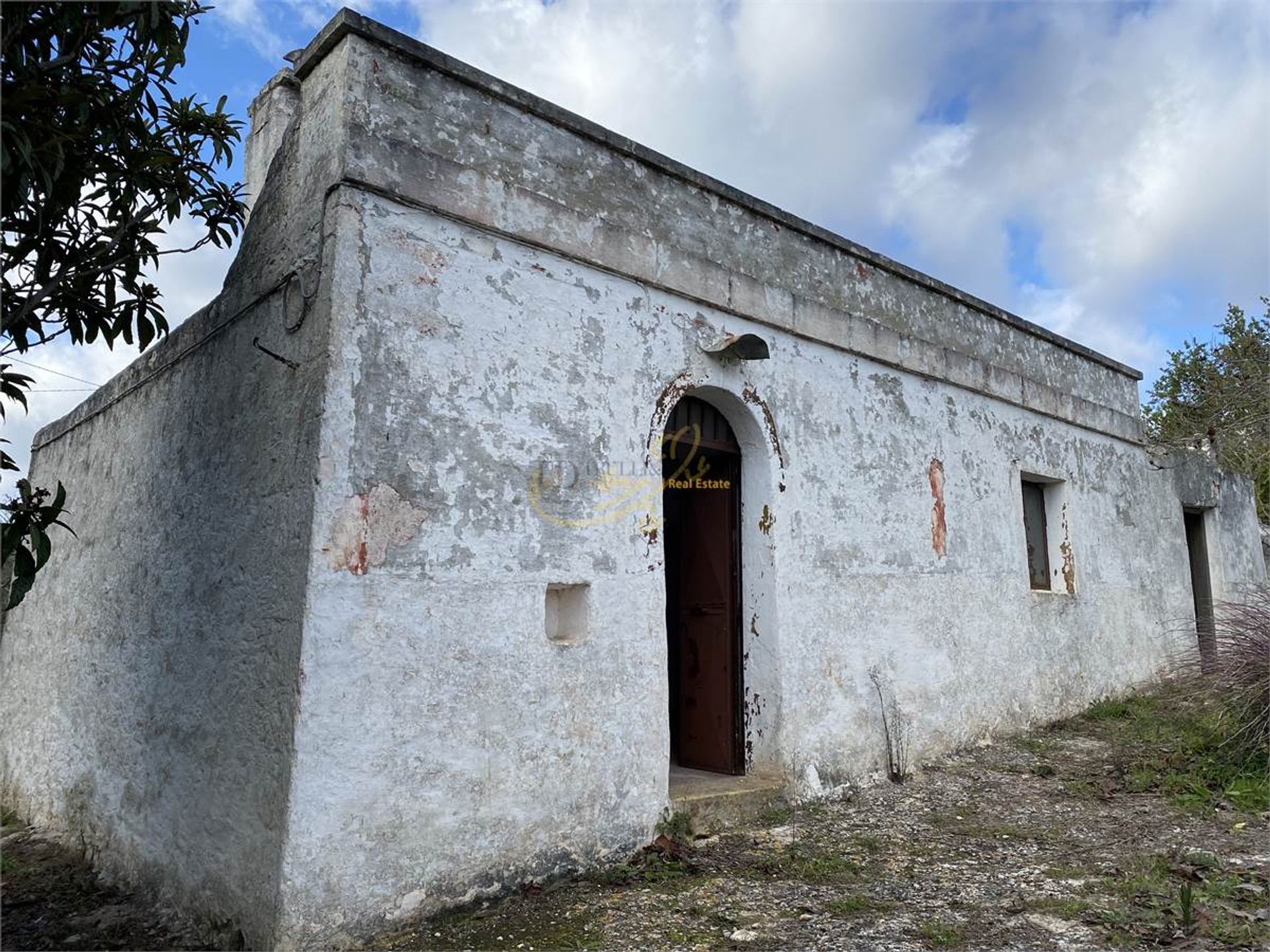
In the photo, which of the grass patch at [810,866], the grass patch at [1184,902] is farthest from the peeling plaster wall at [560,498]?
the grass patch at [1184,902]

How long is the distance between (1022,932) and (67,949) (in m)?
4.26

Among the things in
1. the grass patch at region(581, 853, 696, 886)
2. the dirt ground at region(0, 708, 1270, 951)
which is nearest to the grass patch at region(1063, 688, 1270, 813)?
the dirt ground at region(0, 708, 1270, 951)

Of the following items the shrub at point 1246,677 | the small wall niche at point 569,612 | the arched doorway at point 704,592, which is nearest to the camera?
the small wall niche at point 569,612

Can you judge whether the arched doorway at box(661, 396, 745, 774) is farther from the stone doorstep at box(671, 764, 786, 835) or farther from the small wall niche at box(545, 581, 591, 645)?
the small wall niche at box(545, 581, 591, 645)

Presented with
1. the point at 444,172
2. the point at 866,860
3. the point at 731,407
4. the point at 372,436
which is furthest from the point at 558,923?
the point at 444,172

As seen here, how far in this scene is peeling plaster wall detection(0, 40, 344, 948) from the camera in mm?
3914

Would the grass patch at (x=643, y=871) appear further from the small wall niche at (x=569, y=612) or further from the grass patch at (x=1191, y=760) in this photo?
the grass patch at (x=1191, y=760)

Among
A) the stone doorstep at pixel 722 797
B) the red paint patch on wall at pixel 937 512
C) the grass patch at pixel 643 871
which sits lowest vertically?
the grass patch at pixel 643 871

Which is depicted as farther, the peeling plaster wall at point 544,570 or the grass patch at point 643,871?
the grass patch at point 643,871

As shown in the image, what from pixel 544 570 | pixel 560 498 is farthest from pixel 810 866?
pixel 560 498

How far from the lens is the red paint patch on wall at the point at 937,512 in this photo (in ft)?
22.8

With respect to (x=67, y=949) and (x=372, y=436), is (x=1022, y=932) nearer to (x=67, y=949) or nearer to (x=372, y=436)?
(x=372, y=436)

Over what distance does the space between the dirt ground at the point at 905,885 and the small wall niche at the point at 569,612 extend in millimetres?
1179

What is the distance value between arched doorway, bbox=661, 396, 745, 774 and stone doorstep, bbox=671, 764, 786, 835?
0.21m
